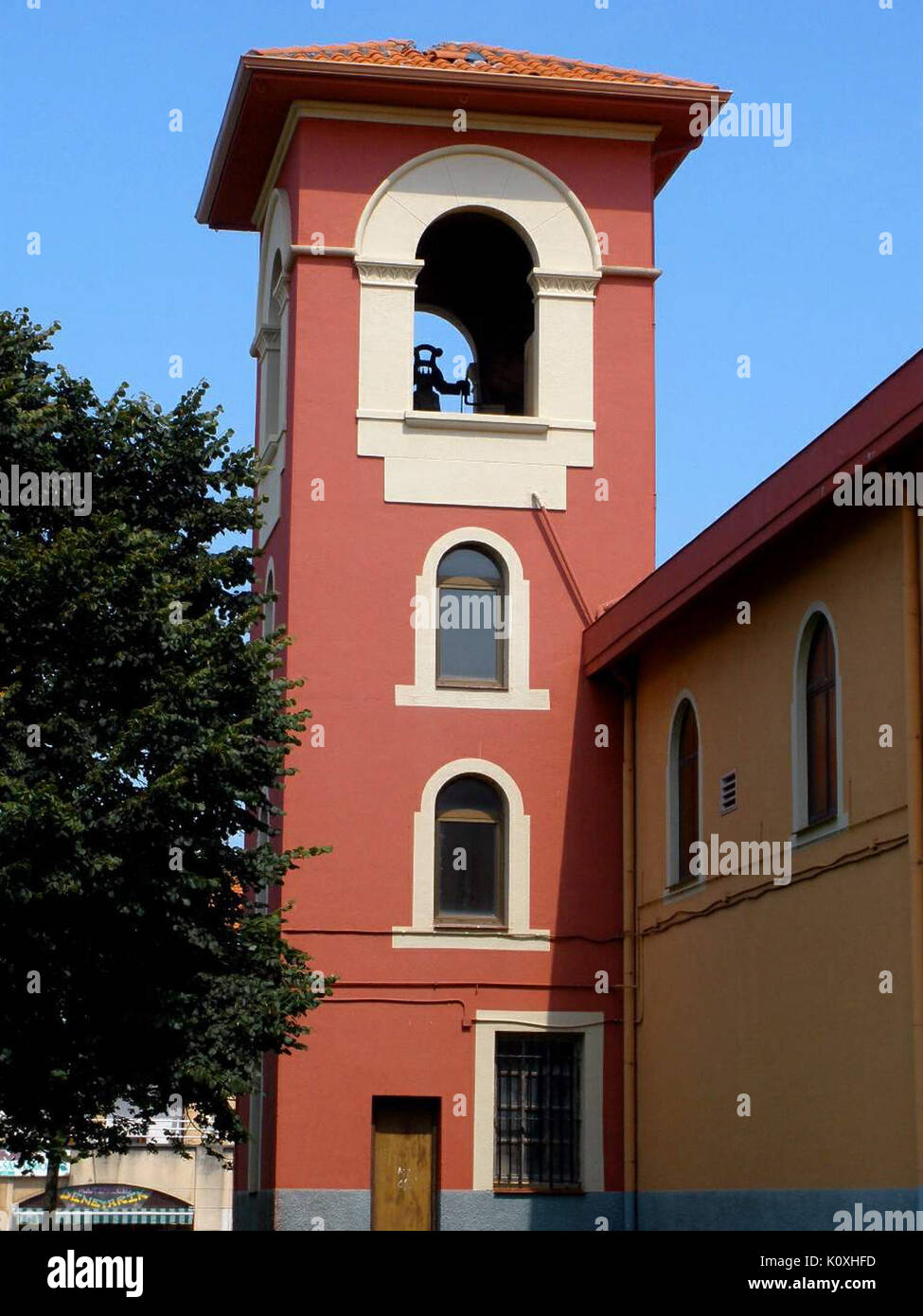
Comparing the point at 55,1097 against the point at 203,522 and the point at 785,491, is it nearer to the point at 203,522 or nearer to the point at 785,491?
the point at 203,522

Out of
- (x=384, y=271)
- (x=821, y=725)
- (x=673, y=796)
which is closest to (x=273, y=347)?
(x=384, y=271)

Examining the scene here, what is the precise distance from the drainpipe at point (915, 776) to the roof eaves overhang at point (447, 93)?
32.2ft

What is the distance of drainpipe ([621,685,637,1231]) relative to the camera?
74.5 feet

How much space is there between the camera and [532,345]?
25.3m

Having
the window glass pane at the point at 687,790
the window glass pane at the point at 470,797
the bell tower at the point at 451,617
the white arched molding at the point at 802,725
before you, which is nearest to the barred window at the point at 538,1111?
the bell tower at the point at 451,617

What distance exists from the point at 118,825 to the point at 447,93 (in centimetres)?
1052

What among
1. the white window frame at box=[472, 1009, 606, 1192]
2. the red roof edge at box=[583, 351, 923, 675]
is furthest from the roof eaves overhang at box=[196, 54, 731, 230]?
the white window frame at box=[472, 1009, 606, 1192]

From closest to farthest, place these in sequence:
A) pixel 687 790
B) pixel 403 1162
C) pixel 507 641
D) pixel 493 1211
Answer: pixel 687 790 → pixel 493 1211 → pixel 403 1162 → pixel 507 641

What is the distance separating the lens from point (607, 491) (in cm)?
2458

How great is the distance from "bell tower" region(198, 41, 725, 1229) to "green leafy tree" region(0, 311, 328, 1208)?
3.49m

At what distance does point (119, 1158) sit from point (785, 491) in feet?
143

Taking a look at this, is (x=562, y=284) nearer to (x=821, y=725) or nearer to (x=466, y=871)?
(x=466, y=871)

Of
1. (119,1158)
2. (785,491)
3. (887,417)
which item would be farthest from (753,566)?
(119,1158)

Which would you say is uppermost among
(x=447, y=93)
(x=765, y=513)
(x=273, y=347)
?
(x=447, y=93)
